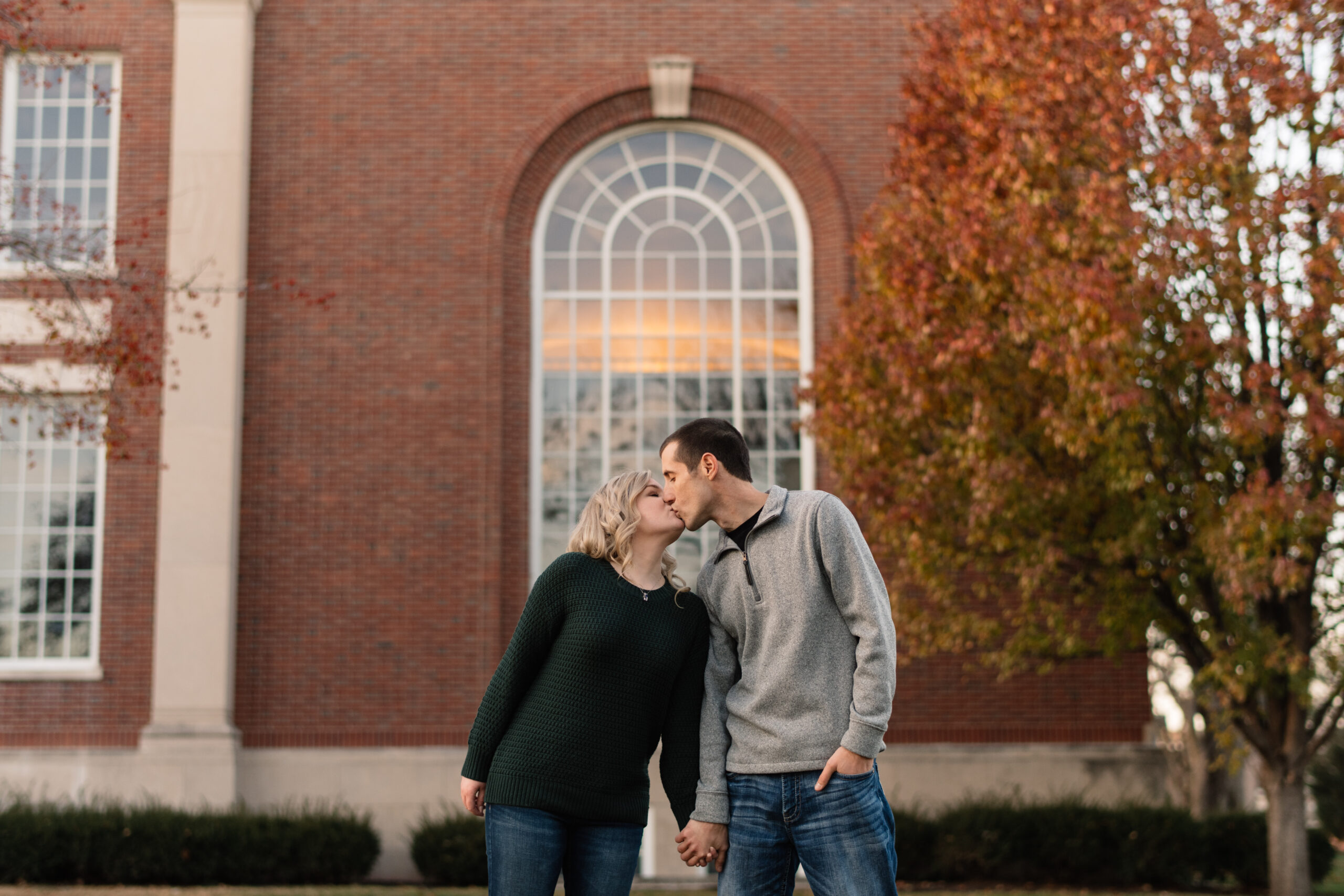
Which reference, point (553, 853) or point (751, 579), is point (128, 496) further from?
point (751, 579)

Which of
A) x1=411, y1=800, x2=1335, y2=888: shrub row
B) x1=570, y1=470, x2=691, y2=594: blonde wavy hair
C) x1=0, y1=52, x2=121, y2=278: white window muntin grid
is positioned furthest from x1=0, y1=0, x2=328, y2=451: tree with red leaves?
x1=570, y1=470, x2=691, y2=594: blonde wavy hair

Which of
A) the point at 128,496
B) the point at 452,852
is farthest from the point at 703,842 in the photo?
the point at 128,496

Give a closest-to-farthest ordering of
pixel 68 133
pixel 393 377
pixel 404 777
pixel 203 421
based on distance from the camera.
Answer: pixel 404 777
pixel 203 421
pixel 393 377
pixel 68 133

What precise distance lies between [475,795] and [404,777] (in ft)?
31.2

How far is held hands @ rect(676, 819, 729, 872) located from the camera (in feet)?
12.0

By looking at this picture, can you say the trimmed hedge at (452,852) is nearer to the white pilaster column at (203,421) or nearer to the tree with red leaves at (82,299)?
the white pilaster column at (203,421)

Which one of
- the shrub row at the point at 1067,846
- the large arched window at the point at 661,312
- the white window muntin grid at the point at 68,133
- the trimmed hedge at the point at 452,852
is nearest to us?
the trimmed hedge at the point at 452,852

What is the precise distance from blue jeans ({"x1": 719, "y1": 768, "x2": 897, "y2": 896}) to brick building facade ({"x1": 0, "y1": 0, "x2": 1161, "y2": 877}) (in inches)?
361

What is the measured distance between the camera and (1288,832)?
10641mm

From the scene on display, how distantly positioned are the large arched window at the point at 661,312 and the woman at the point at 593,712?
9.71 meters

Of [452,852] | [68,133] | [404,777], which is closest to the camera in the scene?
[452,852]

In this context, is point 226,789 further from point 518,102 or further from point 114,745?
point 518,102

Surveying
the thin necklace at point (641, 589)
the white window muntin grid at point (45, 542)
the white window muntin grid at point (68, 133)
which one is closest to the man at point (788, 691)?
the thin necklace at point (641, 589)

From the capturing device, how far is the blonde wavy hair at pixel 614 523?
3922 millimetres
